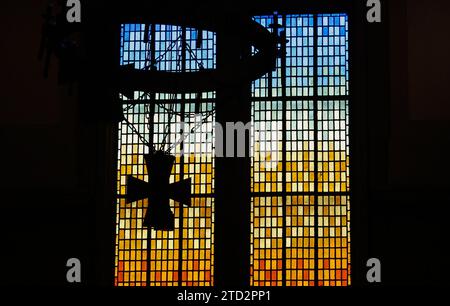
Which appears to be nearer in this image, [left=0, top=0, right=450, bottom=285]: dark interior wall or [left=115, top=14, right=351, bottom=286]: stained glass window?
[left=0, top=0, right=450, bottom=285]: dark interior wall

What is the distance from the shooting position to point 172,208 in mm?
10867

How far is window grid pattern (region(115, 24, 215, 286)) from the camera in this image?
1060 centimetres

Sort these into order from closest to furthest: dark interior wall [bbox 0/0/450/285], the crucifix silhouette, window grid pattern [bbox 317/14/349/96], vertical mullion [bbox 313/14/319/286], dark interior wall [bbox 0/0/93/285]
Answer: the crucifix silhouette, dark interior wall [bbox 0/0/450/285], dark interior wall [bbox 0/0/93/285], vertical mullion [bbox 313/14/319/286], window grid pattern [bbox 317/14/349/96]

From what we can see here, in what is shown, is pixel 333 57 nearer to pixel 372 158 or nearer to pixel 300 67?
pixel 300 67

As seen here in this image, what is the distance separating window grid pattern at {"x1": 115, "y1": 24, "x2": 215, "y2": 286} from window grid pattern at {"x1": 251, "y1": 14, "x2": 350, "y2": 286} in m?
0.54

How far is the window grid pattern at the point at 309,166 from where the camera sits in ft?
34.6

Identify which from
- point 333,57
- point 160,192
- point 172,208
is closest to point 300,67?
point 333,57

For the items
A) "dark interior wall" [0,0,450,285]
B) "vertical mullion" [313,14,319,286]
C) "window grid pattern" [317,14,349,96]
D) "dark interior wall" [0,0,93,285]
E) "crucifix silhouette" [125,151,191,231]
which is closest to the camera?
"crucifix silhouette" [125,151,191,231]

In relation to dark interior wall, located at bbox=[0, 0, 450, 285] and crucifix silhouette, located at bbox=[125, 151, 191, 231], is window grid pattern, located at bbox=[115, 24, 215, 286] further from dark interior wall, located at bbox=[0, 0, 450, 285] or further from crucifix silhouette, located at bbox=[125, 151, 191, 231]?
crucifix silhouette, located at bbox=[125, 151, 191, 231]

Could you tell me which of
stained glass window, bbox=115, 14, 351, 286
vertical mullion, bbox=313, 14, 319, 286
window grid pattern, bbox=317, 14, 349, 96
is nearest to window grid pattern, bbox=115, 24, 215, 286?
stained glass window, bbox=115, 14, 351, 286

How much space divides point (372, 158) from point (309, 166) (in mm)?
817

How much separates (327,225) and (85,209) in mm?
2656
